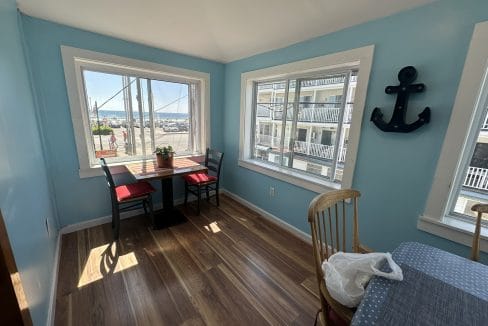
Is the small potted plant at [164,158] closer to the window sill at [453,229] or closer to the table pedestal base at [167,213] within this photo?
the table pedestal base at [167,213]

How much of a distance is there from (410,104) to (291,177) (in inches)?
49.9

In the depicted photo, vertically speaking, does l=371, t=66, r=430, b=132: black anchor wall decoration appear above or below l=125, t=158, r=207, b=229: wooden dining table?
above

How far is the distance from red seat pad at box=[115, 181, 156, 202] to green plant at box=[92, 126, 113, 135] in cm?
70

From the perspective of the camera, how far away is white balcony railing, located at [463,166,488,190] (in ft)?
4.46

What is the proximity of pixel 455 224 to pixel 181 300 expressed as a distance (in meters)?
2.04

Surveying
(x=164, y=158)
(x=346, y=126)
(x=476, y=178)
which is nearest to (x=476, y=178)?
(x=476, y=178)

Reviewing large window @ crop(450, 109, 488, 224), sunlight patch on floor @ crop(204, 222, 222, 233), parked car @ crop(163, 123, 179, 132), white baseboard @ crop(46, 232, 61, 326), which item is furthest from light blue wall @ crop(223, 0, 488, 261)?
white baseboard @ crop(46, 232, 61, 326)

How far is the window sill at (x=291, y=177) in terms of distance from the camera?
2072 mm

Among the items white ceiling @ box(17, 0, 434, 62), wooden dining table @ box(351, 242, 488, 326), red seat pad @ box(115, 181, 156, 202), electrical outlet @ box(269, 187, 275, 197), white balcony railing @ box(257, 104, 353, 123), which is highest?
white ceiling @ box(17, 0, 434, 62)

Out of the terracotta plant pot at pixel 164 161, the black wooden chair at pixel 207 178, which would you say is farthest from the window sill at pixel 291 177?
the terracotta plant pot at pixel 164 161

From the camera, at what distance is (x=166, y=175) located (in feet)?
7.31

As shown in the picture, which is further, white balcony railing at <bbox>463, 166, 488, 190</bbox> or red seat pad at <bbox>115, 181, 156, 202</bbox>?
red seat pad at <bbox>115, 181, 156, 202</bbox>

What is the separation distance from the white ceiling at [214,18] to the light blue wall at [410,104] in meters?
0.13

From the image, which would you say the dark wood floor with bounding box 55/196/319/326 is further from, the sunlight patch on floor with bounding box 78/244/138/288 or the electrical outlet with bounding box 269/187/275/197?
the electrical outlet with bounding box 269/187/275/197
